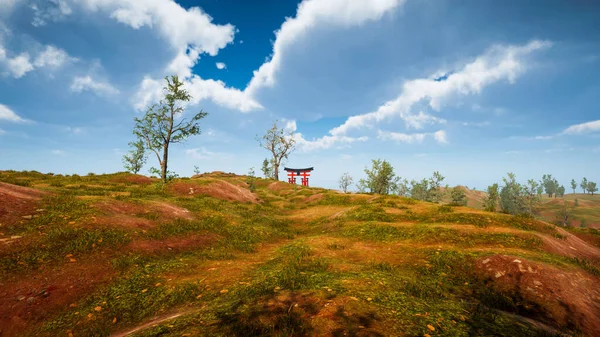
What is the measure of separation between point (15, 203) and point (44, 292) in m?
7.67

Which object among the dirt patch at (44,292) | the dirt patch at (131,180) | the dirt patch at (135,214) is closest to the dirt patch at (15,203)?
the dirt patch at (135,214)

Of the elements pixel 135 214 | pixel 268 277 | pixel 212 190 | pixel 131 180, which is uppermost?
pixel 131 180

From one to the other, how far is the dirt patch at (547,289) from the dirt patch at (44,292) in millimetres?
14125

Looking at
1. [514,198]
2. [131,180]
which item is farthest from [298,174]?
[514,198]

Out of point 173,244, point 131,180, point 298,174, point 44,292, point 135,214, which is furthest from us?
point 298,174

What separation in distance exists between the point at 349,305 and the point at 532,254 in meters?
11.0

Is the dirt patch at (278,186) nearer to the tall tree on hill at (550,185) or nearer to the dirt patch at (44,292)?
the dirt patch at (44,292)

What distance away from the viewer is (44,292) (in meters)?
7.78

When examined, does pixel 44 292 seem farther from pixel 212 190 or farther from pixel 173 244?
pixel 212 190

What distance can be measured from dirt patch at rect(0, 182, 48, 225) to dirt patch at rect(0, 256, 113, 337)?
180 inches

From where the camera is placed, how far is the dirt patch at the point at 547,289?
7.43 metres

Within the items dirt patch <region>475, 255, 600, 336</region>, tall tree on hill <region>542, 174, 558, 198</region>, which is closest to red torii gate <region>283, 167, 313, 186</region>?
dirt patch <region>475, 255, 600, 336</region>

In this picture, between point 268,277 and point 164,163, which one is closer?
point 268,277

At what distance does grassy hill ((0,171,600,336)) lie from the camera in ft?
18.5
